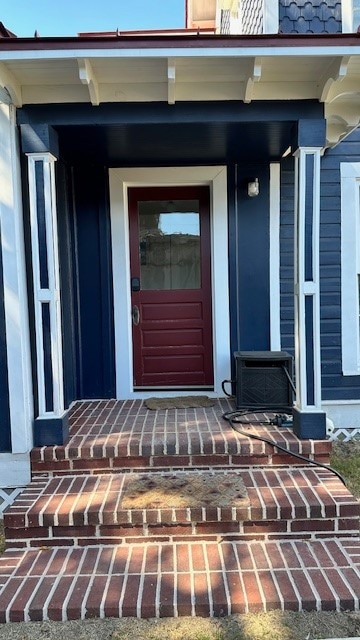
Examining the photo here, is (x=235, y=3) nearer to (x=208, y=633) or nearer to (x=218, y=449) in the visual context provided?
(x=218, y=449)

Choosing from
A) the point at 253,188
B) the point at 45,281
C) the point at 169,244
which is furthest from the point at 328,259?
the point at 45,281

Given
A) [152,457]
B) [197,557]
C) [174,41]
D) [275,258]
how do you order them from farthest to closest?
[275,258]
[152,457]
[174,41]
[197,557]

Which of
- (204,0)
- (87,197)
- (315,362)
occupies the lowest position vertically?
(315,362)

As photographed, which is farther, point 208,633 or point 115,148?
point 115,148

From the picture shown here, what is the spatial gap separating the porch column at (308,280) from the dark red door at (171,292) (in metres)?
1.23

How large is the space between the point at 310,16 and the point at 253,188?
152 cm

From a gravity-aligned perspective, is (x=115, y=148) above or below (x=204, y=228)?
above

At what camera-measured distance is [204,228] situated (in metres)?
4.13

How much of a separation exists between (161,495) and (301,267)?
1702 mm

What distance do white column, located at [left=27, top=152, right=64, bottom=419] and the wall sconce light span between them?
1737 mm

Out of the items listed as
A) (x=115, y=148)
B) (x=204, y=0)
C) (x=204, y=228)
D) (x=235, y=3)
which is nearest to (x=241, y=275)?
(x=204, y=228)

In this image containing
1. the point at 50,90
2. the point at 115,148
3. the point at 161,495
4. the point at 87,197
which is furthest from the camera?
the point at 87,197

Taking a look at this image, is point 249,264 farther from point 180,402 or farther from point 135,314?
point 180,402

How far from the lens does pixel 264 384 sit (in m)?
3.61
